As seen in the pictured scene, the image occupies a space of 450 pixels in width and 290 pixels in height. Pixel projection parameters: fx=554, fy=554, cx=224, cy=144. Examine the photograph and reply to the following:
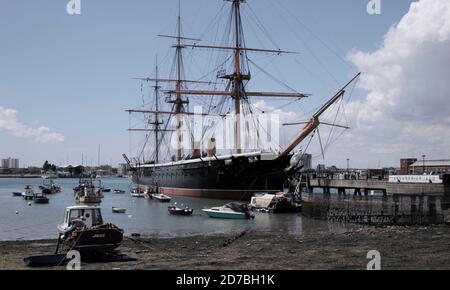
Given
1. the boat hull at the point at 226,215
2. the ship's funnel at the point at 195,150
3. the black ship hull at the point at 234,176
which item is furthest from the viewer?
the ship's funnel at the point at 195,150

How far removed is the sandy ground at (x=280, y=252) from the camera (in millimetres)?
19156

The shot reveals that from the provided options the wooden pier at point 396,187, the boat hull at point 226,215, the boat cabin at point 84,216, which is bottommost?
the boat hull at point 226,215

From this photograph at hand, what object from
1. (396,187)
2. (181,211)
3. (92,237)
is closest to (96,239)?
(92,237)

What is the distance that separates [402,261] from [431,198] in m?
24.4

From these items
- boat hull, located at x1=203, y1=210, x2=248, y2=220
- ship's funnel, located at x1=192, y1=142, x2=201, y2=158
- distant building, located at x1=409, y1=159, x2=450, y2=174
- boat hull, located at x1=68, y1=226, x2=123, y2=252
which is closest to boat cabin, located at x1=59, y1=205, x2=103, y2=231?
boat hull, located at x1=68, y1=226, x2=123, y2=252

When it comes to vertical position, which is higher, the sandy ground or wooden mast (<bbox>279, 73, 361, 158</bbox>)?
wooden mast (<bbox>279, 73, 361, 158</bbox>)

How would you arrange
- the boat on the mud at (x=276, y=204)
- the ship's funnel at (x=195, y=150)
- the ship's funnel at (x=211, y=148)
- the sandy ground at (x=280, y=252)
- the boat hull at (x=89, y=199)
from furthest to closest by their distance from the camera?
the ship's funnel at (x=195, y=150), the ship's funnel at (x=211, y=148), the boat hull at (x=89, y=199), the boat on the mud at (x=276, y=204), the sandy ground at (x=280, y=252)

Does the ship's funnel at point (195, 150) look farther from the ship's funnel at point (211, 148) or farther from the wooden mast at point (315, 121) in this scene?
the wooden mast at point (315, 121)

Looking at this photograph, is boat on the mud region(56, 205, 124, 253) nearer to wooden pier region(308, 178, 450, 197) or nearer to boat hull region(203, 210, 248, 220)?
boat hull region(203, 210, 248, 220)

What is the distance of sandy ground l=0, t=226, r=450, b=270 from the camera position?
1916 centimetres

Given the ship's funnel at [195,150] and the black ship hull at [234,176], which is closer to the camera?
the black ship hull at [234,176]

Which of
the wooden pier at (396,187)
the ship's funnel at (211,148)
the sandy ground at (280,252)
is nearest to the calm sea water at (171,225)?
the sandy ground at (280,252)

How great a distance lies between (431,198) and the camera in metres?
41.9
